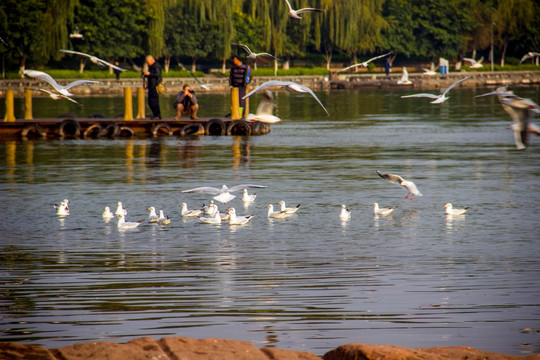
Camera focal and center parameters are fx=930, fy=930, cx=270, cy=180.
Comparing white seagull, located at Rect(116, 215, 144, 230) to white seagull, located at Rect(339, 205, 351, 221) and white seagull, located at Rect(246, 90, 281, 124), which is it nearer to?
white seagull, located at Rect(339, 205, 351, 221)

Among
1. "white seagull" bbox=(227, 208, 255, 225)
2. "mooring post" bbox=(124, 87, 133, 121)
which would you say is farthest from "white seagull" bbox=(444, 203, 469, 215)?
"mooring post" bbox=(124, 87, 133, 121)

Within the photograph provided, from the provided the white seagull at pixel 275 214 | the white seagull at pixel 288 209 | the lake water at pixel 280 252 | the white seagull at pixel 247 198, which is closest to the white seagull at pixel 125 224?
the lake water at pixel 280 252

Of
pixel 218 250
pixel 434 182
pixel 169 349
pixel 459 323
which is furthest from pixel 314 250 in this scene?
pixel 434 182

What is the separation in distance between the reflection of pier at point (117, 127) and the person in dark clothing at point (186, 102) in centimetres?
43

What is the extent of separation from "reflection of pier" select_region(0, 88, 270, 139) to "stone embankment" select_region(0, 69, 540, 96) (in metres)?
30.7

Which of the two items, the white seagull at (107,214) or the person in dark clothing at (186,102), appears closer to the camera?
the white seagull at (107,214)

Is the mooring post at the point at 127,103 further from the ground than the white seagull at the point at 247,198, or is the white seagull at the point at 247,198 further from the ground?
the mooring post at the point at 127,103

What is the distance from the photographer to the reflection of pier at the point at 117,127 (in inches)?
1193

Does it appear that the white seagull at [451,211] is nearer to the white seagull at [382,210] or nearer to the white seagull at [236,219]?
the white seagull at [382,210]

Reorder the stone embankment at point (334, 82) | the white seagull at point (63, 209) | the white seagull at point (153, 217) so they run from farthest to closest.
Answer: the stone embankment at point (334, 82) < the white seagull at point (63, 209) < the white seagull at point (153, 217)

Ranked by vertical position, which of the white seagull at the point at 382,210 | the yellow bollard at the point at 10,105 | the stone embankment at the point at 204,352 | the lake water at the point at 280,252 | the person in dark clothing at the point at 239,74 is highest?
the person in dark clothing at the point at 239,74


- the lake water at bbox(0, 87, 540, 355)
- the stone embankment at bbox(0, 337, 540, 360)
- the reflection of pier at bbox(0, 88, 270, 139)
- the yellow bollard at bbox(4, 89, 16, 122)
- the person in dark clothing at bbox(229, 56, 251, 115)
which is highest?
the person in dark clothing at bbox(229, 56, 251, 115)

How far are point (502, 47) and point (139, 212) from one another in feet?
286

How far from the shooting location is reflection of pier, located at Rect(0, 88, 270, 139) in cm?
3031
